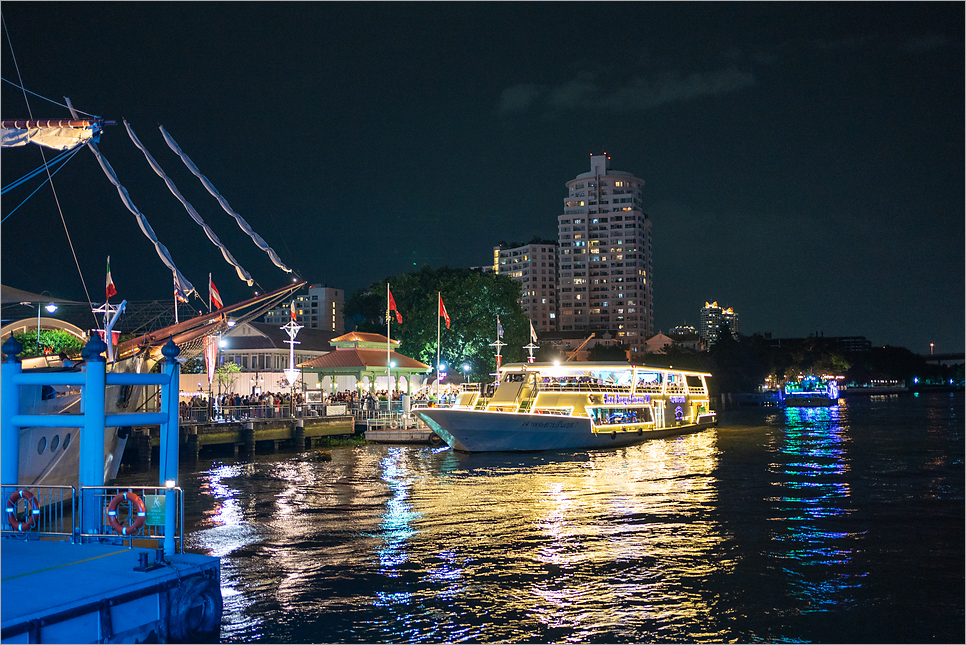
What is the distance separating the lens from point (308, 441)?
4600 centimetres

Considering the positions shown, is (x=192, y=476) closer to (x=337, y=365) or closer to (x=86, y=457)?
(x=86, y=457)

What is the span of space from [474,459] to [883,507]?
63.9 ft

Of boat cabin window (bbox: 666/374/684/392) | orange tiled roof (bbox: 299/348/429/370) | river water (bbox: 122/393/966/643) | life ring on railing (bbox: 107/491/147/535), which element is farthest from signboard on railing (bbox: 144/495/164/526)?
boat cabin window (bbox: 666/374/684/392)

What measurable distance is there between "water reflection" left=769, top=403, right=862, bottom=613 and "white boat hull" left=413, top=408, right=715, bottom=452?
423 inches

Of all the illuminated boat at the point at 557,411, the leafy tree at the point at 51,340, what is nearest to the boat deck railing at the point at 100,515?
the leafy tree at the point at 51,340

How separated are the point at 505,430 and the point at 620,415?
10.5m

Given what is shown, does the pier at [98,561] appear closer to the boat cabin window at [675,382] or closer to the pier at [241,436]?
the pier at [241,436]

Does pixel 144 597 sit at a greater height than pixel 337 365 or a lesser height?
lesser

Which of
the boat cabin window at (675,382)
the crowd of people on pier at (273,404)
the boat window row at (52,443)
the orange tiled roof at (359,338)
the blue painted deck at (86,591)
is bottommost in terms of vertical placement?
the blue painted deck at (86,591)

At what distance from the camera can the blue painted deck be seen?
859 cm

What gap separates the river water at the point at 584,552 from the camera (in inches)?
533

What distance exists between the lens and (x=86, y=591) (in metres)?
9.15

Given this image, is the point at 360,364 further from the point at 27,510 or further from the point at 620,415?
the point at 27,510

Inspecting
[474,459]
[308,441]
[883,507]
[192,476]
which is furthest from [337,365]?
[883,507]
